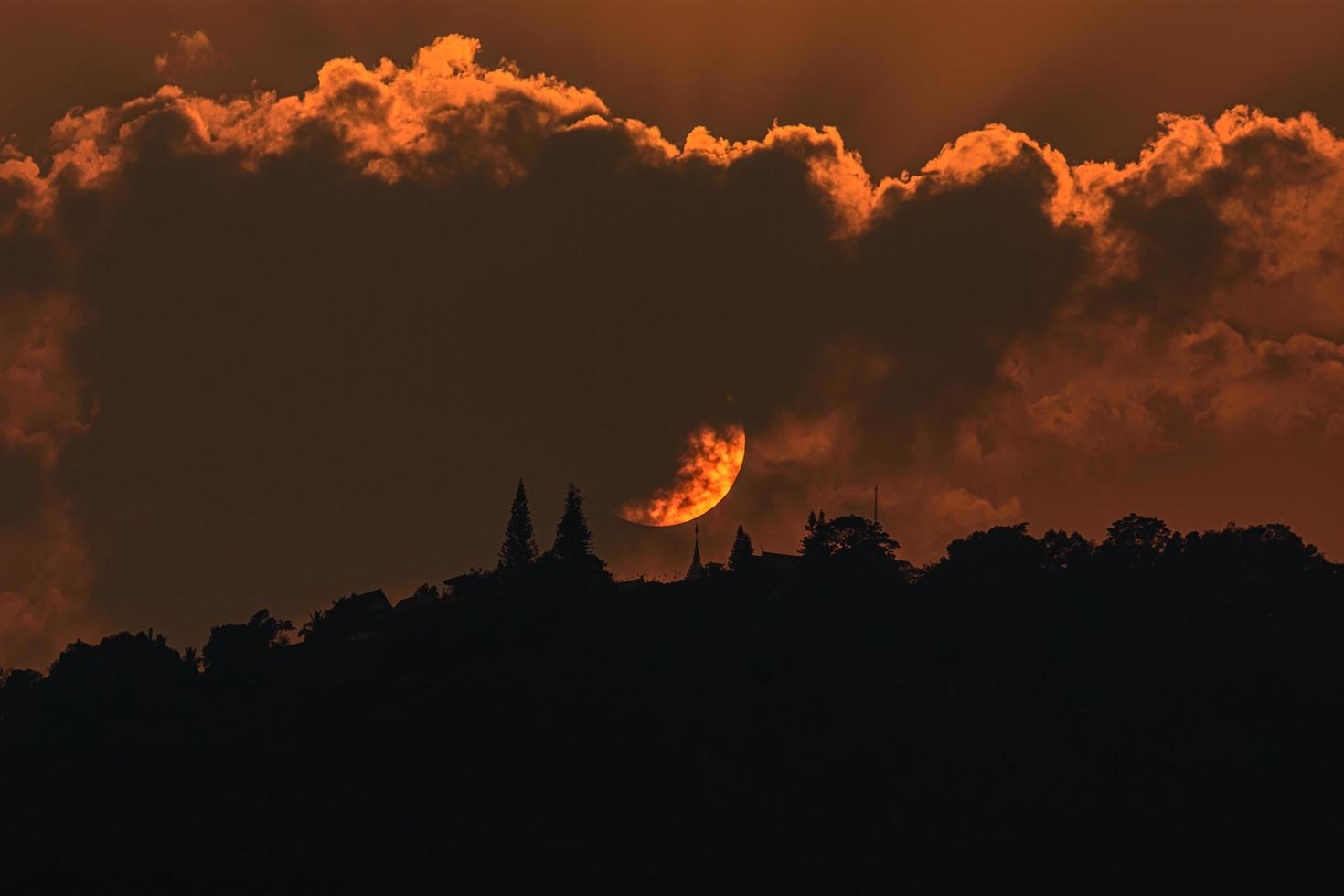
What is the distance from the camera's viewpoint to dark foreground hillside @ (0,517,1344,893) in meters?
141

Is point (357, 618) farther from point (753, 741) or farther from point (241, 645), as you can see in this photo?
point (753, 741)

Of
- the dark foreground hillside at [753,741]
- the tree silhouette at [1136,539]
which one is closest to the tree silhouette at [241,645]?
the dark foreground hillside at [753,741]

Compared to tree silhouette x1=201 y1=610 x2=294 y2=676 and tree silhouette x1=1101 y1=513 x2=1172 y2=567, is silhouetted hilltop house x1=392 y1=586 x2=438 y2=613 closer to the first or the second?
tree silhouette x1=201 y1=610 x2=294 y2=676

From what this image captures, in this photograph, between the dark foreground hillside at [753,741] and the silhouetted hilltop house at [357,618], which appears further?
the silhouetted hilltop house at [357,618]

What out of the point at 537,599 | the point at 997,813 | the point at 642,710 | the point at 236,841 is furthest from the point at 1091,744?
the point at 236,841

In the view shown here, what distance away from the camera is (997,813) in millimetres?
144625

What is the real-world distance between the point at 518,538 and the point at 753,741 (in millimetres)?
50549

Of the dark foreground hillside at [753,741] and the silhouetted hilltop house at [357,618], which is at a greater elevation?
the silhouetted hilltop house at [357,618]

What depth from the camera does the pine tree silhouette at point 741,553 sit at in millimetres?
189125

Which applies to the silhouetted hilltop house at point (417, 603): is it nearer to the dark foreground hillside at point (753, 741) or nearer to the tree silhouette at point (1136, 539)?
the dark foreground hillside at point (753, 741)

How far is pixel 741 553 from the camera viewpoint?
19262 centimetres

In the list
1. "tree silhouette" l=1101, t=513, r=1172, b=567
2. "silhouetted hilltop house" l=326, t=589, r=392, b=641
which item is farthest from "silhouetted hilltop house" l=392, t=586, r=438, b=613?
"tree silhouette" l=1101, t=513, r=1172, b=567

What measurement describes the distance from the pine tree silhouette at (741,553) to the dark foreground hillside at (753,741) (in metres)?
7.75

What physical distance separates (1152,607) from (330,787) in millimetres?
62837
